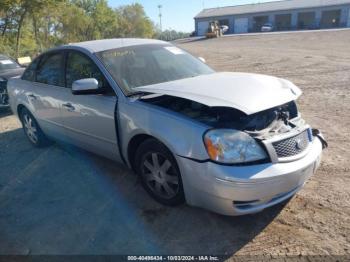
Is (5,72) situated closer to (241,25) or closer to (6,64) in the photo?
(6,64)

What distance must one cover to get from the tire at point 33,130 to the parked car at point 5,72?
259cm

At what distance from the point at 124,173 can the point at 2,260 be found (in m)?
1.71

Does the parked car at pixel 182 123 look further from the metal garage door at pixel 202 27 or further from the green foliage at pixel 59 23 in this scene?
the metal garage door at pixel 202 27

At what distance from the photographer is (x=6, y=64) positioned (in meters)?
8.78

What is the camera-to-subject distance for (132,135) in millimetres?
3367

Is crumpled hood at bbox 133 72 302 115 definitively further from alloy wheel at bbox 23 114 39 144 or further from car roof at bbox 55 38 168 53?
alloy wheel at bbox 23 114 39 144

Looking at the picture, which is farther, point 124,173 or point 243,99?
point 124,173

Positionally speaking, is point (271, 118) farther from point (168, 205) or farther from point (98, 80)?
point (98, 80)

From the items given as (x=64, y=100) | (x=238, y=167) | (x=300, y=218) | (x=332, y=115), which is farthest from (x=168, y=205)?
(x=332, y=115)

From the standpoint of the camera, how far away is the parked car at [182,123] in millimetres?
2689

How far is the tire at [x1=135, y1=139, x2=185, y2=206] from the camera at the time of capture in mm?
3086

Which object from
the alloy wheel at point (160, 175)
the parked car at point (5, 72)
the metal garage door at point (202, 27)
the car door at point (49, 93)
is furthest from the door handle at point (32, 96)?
the metal garage door at point (202, 27)

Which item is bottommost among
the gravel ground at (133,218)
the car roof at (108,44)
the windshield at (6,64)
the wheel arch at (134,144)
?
the gravel ground at (133,218)

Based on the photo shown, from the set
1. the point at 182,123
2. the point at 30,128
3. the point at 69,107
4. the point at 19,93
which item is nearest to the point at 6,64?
the point at 19,93
